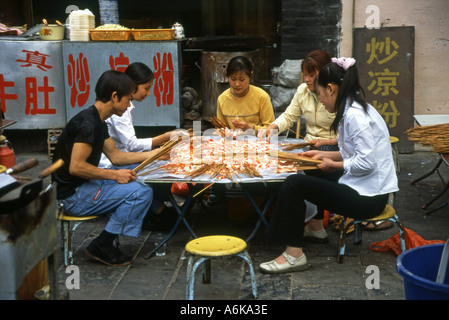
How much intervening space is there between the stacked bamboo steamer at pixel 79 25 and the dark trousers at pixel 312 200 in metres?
4.71

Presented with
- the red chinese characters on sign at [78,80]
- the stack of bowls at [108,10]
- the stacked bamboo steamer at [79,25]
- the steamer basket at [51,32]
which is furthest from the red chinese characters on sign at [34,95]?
the stack of bowls at [108,10]

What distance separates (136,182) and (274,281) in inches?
53.6

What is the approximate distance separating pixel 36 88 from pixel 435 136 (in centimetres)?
543

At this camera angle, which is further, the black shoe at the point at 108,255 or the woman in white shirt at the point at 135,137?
the woman in white shirt at the point at 135,137

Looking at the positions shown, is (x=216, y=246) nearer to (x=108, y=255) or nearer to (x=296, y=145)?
(x=108, y=255)

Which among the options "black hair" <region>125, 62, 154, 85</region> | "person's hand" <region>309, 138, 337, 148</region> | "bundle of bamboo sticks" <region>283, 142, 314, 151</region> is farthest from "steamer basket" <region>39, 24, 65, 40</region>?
"person's hand" <region>309, 138, 337, 148</region>

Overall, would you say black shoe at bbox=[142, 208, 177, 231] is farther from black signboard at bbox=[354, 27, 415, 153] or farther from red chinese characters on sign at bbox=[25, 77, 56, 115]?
black signboard at bbox=[354, 27, 415, 153]

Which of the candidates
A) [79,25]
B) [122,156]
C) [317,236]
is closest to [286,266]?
[317,236]

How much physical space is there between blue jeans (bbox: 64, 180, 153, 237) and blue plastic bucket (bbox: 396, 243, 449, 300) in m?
2.15

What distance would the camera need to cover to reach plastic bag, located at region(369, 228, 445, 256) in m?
5.00

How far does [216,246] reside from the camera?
161 inches

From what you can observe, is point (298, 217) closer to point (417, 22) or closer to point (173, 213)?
point (173, 213)

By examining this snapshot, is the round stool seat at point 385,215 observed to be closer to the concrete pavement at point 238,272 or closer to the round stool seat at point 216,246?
the concrete pavement at point 238,272

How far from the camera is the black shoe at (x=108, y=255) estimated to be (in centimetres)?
496
